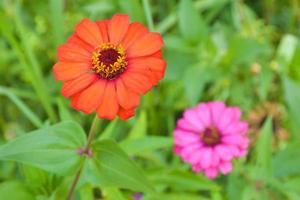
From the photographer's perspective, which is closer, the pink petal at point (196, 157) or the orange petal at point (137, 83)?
the orange petal at point (137, 83)

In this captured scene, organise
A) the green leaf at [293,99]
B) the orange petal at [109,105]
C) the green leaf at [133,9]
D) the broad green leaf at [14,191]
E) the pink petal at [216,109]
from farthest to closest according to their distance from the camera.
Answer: the green leaf at [133,9]
the green leaf at [293,99]
the pink petal at [216,109]
the broad green leaf at [14,191]
the orange petal at [109,105]

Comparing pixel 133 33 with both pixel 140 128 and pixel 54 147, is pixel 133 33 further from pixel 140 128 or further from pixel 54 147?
pixel 140 128

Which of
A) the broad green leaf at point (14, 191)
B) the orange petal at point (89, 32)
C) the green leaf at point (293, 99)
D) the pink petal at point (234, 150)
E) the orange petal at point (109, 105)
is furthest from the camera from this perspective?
the green leaf at point (293, 99)

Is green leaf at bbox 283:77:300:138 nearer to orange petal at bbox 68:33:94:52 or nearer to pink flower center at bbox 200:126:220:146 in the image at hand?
pink flower center at bbox 200:126:220:146

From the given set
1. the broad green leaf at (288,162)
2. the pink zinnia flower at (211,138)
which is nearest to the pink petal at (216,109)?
the pink zinnia flower at (211,138)

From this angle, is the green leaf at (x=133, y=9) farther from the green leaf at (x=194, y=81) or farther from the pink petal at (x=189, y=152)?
the pink petal at (x=189, y=152)

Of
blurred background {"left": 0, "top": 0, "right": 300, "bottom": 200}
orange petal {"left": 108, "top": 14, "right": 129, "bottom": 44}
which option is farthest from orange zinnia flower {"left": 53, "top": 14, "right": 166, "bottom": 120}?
blurred background {"left": 0, "top": 0, "right": 300, "bottom": 200}
